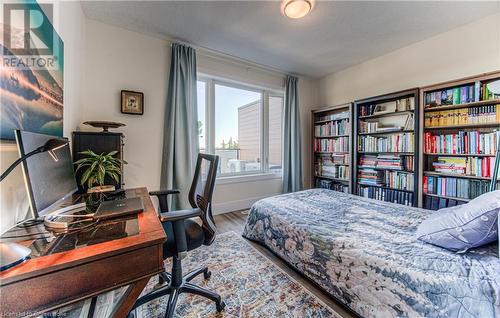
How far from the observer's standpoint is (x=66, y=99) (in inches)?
67.3

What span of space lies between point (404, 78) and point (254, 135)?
238cm

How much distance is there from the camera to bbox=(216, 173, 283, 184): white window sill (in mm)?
3340

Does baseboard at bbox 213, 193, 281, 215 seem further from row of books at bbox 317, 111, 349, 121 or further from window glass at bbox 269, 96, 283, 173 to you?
row of books at bbox 317, 111, 349, 121

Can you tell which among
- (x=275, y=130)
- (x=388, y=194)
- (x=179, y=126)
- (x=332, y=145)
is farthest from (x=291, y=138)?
(x=179, y=126)

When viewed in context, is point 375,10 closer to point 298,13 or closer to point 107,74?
point 298,13

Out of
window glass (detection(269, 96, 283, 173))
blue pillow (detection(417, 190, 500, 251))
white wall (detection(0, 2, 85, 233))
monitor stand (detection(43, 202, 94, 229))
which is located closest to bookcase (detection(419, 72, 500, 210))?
blue pillow (detection(417, 190, 500, 251))

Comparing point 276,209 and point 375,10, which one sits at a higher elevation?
point 375,10

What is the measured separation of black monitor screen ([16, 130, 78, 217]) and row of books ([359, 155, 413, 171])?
11.5 ft

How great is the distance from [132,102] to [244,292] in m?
2.42

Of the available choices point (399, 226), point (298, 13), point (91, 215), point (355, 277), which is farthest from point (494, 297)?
point (298, 13)

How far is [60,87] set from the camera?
151 centimetres

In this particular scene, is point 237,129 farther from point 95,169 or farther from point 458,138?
point 458,138

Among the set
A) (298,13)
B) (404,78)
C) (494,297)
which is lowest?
(494,297)

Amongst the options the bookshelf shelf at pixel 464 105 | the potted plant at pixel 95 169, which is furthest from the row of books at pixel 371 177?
the potted plant at pixel 95 169
